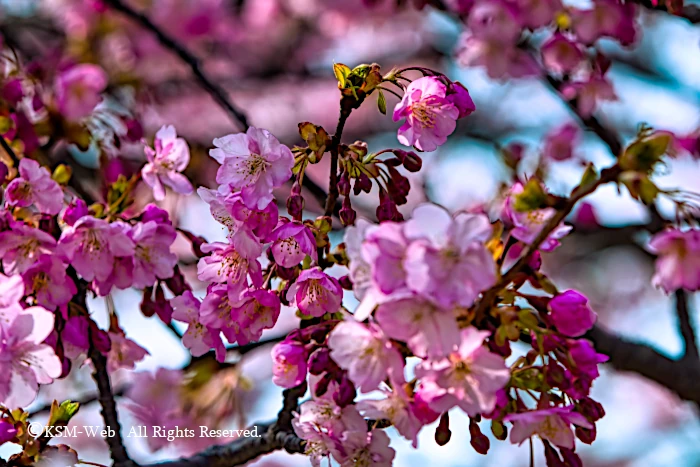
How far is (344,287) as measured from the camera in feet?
4.34

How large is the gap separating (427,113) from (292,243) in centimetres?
37

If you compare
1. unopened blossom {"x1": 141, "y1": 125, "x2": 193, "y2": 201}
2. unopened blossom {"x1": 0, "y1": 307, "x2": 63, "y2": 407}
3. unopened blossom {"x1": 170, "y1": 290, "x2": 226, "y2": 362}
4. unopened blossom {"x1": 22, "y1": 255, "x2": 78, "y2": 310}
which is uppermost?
unopened blossom {"x1": 141, "y1": 125, "x2": 193, "y2": 201}

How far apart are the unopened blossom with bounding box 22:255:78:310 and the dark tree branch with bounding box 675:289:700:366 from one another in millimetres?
1928

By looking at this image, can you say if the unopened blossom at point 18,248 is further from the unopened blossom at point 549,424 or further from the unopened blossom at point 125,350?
the unopened blossom at point 549,424

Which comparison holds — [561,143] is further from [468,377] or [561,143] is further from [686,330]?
[468,377]

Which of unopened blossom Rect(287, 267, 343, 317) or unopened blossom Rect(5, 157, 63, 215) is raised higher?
unopened blossom Rect(5, 157, 63, 215)

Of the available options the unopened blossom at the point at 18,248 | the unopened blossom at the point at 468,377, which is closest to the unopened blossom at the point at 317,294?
the unopened blossom at the point at 468,377

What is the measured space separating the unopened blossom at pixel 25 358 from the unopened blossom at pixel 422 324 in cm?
59

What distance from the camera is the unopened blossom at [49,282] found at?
1412 mm

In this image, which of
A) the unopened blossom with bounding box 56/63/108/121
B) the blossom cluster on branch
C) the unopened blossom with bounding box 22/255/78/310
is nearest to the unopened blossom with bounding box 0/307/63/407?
the blossom cluster on branch

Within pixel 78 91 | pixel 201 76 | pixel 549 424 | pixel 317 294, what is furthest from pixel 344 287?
pixel 78 91

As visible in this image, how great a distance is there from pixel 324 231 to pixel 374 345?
301 mm

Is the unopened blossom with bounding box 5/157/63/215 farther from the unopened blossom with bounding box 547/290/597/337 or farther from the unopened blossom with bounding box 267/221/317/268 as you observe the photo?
the unopened blossom with bounding box 547/290/597/337

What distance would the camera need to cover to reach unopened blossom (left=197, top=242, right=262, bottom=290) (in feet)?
4.24
